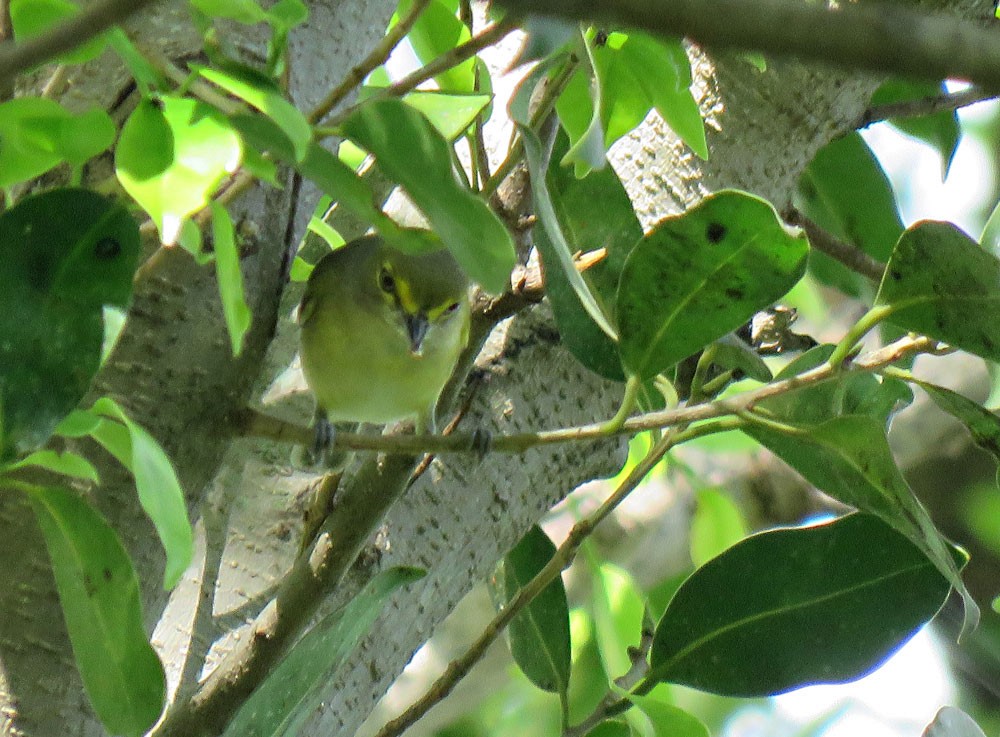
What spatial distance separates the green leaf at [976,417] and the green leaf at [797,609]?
0.22m

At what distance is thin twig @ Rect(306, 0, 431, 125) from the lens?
979 millimetres

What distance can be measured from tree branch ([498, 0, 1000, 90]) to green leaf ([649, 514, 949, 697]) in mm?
1121

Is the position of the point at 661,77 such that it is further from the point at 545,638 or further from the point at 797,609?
the point at 545,638

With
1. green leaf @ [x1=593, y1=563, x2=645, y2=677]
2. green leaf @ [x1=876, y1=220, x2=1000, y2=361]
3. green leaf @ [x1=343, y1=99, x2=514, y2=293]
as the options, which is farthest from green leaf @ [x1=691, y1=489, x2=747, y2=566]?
green leaf @ [x1=343, y1=99, x2=514, y2=293]

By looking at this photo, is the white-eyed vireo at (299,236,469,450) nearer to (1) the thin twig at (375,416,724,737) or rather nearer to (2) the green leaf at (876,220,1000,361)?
(1) the thin twig at (375,416,724,737)

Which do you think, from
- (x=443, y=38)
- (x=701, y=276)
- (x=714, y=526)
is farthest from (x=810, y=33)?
(x=714, y=526)

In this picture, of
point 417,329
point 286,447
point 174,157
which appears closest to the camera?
point 174,157

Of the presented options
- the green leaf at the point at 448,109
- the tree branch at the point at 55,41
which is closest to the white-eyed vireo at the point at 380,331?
the green leaf at the point at 448,109

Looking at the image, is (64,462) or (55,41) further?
(64,462)

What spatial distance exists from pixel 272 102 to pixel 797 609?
0.99 m

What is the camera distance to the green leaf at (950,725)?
1.35 metres

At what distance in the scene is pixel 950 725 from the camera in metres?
1.36

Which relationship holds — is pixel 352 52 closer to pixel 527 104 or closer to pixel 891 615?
pixel 527 104

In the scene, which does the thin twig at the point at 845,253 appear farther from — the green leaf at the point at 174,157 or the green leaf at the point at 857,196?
the green leaf at the point at 174,157
